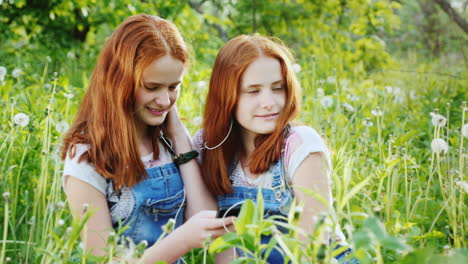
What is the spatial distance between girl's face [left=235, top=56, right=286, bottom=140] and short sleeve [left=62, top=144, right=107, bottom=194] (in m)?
0.53

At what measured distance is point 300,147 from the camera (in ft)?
5.59

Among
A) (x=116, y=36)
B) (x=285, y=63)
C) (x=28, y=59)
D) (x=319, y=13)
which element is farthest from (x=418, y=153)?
(x=28, y=59)

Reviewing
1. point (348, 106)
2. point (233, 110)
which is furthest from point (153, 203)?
point (348, 106)

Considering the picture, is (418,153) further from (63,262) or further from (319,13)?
(319,13)

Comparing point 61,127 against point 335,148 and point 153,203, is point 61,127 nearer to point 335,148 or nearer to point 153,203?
point 153,203

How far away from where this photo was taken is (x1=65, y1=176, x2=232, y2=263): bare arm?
1489 mm

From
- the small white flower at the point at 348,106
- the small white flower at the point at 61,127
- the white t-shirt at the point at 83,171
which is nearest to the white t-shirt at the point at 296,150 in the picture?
the white t-shirt at the point at 83,171

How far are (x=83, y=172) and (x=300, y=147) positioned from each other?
691 mm

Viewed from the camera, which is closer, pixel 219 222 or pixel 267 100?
pixel 219 222

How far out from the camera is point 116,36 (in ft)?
5.91

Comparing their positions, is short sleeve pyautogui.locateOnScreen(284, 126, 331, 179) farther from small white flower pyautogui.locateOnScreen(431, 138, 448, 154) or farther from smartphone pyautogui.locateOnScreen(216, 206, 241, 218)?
small white flower pyautogui.locateOnScreen(431, 138, 448, 154)

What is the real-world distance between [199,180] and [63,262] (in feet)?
3.28

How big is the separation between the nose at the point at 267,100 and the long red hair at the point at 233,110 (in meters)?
0.07

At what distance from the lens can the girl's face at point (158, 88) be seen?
67.8 inches
